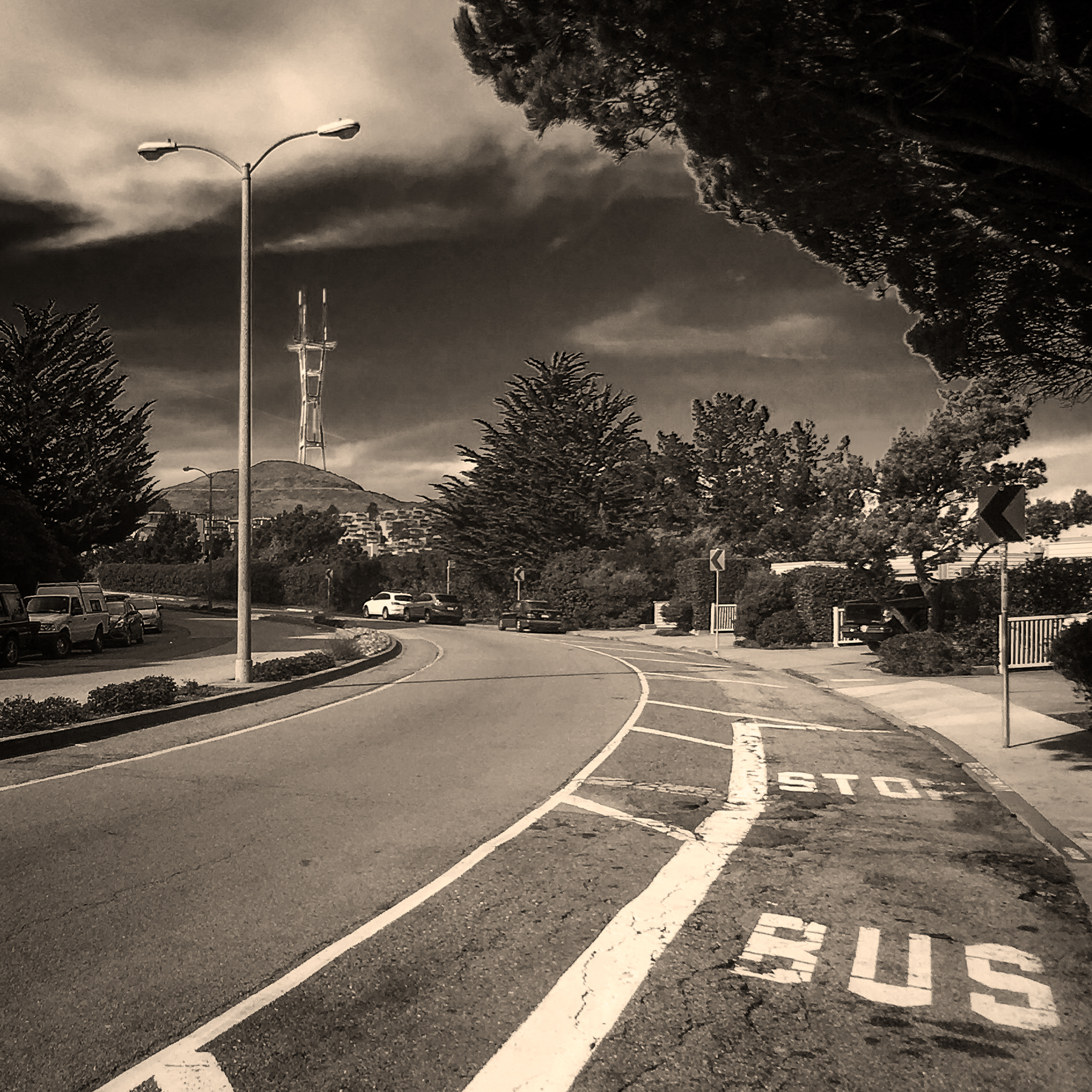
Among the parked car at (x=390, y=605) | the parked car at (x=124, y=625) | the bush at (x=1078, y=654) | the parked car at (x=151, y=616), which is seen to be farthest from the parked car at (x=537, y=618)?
the bush at (x=1078, y=654)

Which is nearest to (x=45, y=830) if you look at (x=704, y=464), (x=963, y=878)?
(x=963, y=878)

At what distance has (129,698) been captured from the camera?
498 inches

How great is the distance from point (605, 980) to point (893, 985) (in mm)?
1280

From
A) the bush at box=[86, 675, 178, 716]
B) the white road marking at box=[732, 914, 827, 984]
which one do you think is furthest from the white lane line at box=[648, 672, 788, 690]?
the white road marking at box=[732, 914, 827, 984]

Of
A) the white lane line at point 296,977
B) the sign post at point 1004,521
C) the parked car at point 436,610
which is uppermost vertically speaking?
the sign post at point 1004,521

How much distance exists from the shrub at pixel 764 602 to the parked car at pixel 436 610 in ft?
67.8

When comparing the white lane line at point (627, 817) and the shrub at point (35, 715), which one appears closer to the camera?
the white lane line at point (627, 817)

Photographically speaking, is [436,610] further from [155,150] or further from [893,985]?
[893,985]

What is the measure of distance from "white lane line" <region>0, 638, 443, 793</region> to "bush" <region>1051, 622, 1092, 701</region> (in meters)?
9.48

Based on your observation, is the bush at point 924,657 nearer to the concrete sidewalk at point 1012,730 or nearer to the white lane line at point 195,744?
the concrete sidewalk at point 1012,730

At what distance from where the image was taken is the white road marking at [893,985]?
4.27m

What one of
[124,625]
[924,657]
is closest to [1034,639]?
[924,657]

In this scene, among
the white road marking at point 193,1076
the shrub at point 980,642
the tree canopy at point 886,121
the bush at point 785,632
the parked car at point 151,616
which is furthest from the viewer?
the parked car at point 151,616

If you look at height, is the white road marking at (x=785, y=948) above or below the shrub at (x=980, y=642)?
below
